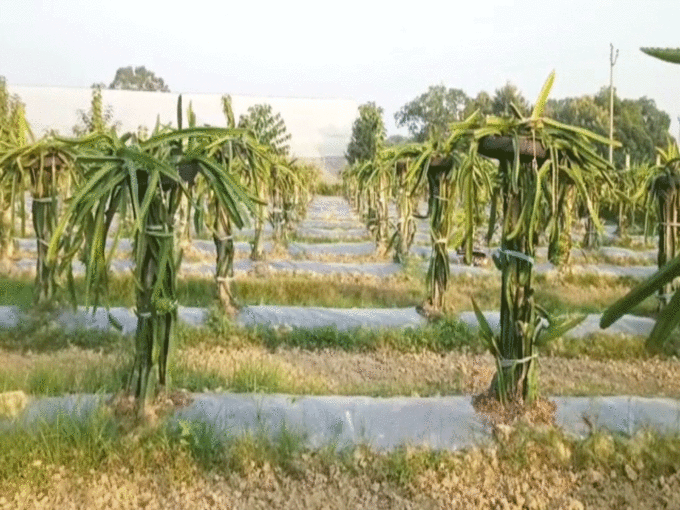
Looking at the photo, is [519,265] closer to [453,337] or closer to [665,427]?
[665,427]

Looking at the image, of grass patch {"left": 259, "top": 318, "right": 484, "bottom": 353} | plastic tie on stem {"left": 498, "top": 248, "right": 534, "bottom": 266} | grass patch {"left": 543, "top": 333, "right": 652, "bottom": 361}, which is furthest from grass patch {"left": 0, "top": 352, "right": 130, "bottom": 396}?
grass patch {"left": 543, "top": 333, "right": 652, "bottom": 361}

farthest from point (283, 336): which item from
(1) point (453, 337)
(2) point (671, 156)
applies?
(2) point (671, 156)

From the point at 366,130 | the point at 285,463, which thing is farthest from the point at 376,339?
the point at 366,130

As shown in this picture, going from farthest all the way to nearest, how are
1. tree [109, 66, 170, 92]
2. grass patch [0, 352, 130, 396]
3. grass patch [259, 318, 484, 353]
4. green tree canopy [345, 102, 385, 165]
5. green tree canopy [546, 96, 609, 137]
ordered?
tree [109, 66, 170, 92], green tree canopy [546, 96, 609, 137], green tree canopy [345, 102, 385, 165], grass patch [259, 318, 484, 353], grass patch [0, 352, 130, 396]

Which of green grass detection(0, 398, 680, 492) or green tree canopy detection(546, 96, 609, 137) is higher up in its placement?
green tree canopy detection(546, 96, 609, 137)

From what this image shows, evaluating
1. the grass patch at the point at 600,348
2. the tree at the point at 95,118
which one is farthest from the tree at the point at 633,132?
the grass patch at the point at 600,348

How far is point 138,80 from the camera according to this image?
2522 inches

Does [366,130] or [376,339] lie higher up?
[366,130]

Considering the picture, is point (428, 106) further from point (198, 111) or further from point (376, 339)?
point (376, 339)

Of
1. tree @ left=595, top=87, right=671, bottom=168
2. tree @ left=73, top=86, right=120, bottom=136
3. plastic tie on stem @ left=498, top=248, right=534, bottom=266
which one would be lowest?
plastic tie on stem @ left=498, top=248, right=534, bottom=266

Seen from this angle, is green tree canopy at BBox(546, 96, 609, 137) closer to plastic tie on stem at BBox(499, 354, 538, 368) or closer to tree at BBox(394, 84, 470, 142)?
tree at BBox(394, 84, 470, 142)

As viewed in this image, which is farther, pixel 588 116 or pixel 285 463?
pixel 588 116

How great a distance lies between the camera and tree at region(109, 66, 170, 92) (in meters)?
63.2

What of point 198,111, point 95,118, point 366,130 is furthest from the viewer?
point 198,111
